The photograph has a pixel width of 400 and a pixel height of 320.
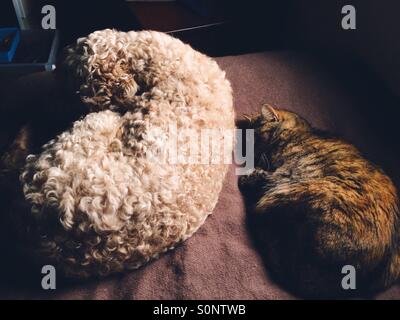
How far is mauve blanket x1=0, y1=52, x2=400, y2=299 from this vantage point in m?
1.15

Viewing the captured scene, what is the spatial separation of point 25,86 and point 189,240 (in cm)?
82

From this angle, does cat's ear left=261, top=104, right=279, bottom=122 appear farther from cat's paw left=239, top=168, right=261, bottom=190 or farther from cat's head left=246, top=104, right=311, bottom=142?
cat's paw left=239, top=168, right=261, bottom=190

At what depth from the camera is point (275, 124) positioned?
1428 mm

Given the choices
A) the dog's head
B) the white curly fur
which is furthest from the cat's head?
the dog's head

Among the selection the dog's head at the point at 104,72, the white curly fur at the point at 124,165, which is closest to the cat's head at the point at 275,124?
the white curly fur at the point at 124,165

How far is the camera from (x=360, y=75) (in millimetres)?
1515

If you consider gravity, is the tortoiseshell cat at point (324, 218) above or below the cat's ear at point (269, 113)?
below

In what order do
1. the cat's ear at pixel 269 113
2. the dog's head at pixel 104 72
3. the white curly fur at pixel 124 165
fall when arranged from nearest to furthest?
the white curly fur at pixel 124 165 → the dog's head at pixel 104 72 → the cat's ear at pixel 269 113

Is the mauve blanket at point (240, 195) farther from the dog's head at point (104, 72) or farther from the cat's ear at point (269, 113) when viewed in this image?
the dog's head at point (104, 72)

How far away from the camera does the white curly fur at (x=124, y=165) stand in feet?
3.58

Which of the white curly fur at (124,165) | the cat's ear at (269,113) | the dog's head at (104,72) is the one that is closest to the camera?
the white curly fur at (124,165)

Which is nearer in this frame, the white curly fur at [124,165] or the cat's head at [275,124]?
the white curly fur at [124,165]

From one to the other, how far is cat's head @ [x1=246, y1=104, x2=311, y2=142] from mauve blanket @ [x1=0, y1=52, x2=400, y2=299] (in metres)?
0.04

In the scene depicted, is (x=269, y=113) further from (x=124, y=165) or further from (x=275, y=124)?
(x=124, y=165)
